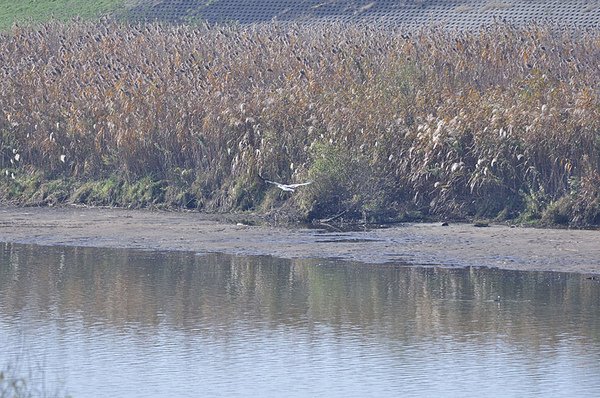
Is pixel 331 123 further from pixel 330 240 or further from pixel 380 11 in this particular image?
pixel 380 11

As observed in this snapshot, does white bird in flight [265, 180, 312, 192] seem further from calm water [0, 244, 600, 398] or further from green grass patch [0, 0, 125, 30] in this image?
green grass patch [0, 0, 125, 30]

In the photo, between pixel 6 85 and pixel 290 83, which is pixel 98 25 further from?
pixel 290 83

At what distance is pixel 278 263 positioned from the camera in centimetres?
1062

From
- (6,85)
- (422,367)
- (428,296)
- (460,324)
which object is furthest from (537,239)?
(6,85)

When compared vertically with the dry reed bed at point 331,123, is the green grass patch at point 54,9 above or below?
above

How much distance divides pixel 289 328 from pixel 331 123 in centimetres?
502

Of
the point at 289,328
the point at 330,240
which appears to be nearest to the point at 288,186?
the point at 330,240

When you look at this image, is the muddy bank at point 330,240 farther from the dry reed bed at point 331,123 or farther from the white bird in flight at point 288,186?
the dry reed bed at point 331,123

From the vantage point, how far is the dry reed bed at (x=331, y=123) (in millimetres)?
12352

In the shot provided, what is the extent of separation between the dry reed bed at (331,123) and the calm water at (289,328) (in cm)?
219

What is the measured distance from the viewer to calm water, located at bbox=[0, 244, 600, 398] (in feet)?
23.5

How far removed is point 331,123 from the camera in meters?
13.2

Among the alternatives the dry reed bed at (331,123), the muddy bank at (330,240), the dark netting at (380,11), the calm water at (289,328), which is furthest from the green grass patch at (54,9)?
the calm water at (289,328)

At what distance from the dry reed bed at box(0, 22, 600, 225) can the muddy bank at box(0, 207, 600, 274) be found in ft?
1.85
